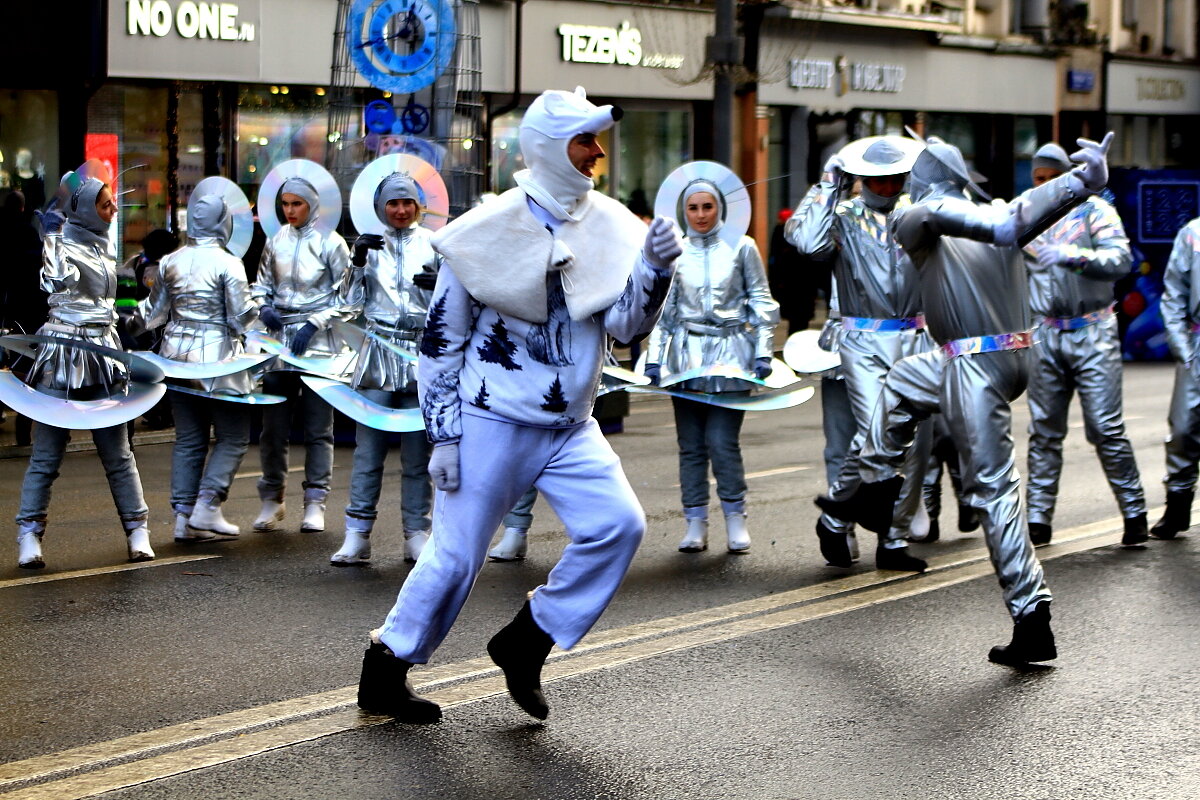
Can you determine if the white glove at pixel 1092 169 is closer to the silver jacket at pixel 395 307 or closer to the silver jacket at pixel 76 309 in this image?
the silver jacket at pixel 395 307

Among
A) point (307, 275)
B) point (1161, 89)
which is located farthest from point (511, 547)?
point (1161, 89)

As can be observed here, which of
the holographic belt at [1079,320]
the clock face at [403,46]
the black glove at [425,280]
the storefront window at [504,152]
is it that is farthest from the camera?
the storefront window at [504,152]

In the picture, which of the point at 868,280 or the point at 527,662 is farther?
the point at 868,280

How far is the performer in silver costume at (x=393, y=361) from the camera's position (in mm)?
8500

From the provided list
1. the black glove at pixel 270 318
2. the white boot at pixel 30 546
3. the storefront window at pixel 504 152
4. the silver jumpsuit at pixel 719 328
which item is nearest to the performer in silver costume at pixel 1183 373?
the silver jumpsuit at pixel 719 328

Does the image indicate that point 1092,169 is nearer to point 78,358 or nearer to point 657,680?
point 657,680

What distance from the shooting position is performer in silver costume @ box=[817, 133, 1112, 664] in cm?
633

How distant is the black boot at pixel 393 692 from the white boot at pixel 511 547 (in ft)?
10.1

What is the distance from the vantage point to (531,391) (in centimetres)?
539

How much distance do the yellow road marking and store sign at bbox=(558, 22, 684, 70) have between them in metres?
17.2

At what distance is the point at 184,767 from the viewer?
16.5 feet

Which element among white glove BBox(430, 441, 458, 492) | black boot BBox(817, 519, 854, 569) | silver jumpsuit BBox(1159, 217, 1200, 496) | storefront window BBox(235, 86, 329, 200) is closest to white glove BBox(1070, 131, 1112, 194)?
white glove BBox(430, 441, 458, 492)

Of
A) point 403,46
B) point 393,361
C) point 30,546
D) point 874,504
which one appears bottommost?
point 30,546

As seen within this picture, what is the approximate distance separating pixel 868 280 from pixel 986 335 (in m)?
1.67
